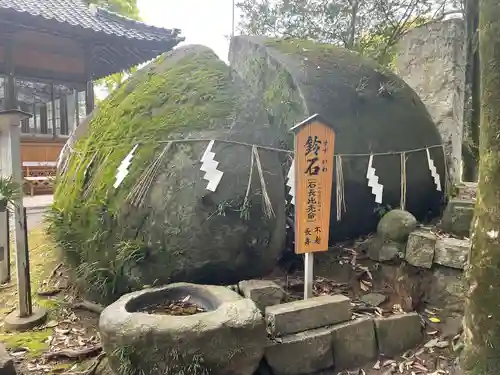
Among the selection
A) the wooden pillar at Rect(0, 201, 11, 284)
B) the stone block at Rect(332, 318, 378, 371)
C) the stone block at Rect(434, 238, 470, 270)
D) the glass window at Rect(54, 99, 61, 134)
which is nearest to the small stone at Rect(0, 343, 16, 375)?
the wooden pillar at Rect(0, 201, 11, 284)

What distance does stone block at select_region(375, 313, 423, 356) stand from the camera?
3523 millimetres

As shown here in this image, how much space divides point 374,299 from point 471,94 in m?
4.43

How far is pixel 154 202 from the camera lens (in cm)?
394

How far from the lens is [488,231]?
2781 millimetres

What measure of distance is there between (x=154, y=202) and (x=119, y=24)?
8585 millimetres

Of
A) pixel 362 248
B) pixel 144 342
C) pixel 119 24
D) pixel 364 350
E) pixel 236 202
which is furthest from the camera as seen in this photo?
pixel 119 24

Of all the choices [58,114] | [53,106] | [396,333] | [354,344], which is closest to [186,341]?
[354,344]

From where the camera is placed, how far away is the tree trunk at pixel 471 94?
6664mm

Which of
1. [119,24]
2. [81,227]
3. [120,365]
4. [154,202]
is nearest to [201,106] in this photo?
[154,202]

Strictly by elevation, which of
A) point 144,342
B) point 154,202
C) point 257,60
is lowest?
point 144,342

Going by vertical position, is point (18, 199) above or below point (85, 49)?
below

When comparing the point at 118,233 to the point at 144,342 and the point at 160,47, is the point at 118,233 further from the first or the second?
the point at 160,47

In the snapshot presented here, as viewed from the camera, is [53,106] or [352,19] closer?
[352,19]

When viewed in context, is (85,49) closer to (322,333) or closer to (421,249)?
(421,249)
